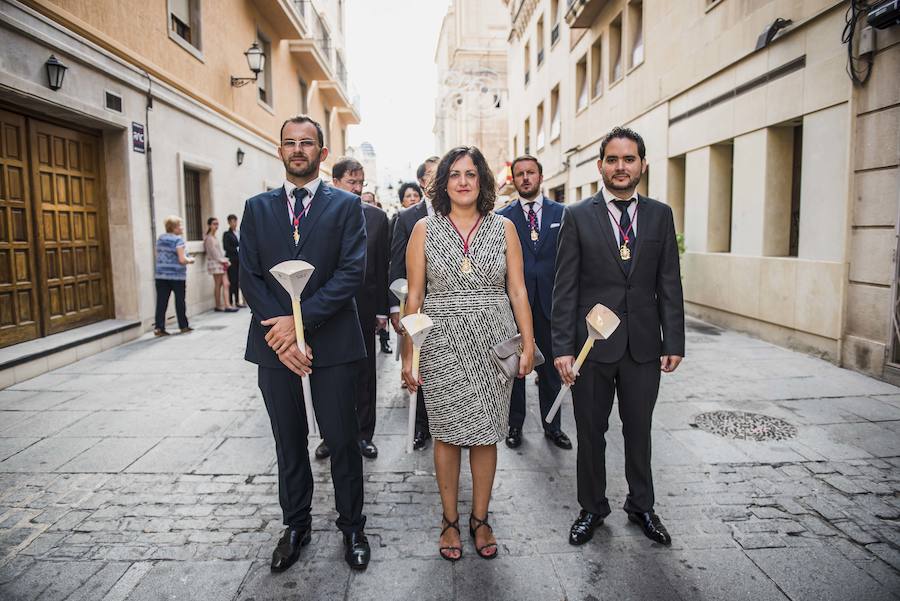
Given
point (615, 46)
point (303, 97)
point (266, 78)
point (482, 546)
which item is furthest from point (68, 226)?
point (303, 97)

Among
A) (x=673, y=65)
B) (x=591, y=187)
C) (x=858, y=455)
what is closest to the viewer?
(x=858, y=455)

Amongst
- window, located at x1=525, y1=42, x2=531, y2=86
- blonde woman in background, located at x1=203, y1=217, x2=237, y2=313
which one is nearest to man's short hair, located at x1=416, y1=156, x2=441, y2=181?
blonde woman in background, located at x1=203, y1=217, x2=237, y2=313

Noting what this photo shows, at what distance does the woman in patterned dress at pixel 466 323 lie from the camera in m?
3.07

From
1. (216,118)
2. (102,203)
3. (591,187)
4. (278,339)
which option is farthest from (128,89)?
(591,187)

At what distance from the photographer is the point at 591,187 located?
1794cm

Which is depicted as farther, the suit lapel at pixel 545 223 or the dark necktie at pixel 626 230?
the suit lapel at pixel 545 223

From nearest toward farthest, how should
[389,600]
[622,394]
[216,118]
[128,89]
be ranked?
[389,600] < [622,394] < [128,89] < [216,118]

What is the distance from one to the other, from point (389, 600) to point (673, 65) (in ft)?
38.6

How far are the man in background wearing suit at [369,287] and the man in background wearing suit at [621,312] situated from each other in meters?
1.89

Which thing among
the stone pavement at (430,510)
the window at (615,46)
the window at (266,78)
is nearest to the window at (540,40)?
the window at (615,46)

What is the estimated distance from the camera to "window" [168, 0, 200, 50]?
11.1 m

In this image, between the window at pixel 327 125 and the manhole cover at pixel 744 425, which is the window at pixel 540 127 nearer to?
the window at pixel 327 125

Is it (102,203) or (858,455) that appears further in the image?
(102,203)

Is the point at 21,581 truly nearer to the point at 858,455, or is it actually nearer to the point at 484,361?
the point at 484,361
